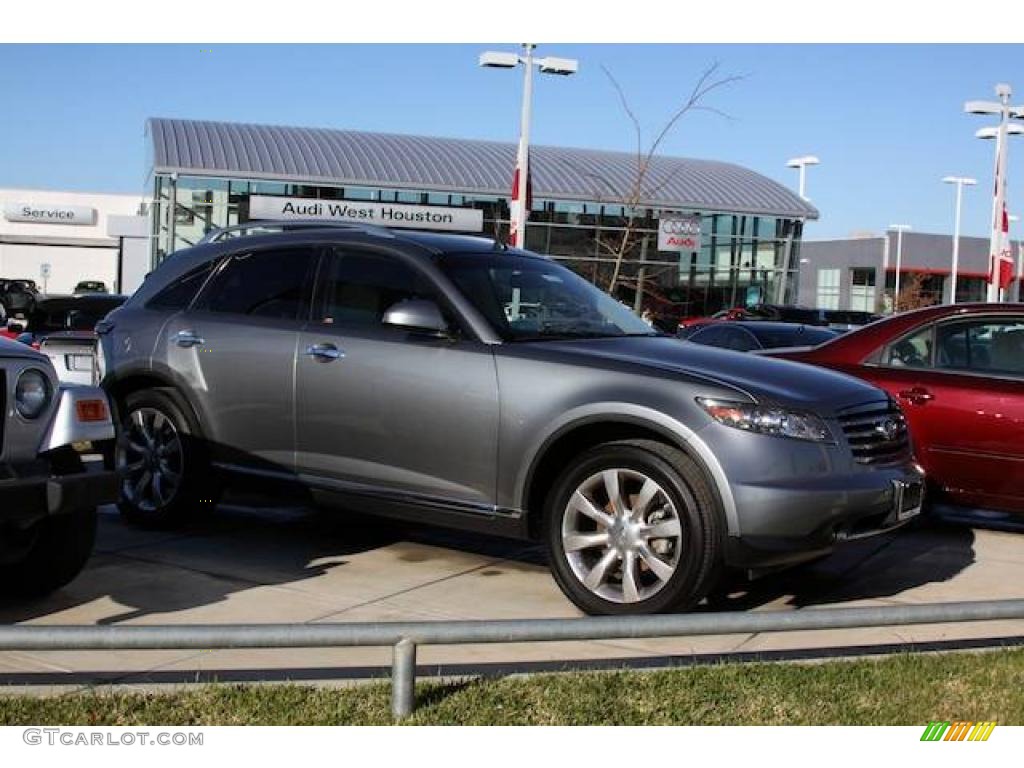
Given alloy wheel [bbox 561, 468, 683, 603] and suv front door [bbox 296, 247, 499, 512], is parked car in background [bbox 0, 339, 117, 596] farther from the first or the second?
alloy wheel [bbox 561, 468, 683, 603]

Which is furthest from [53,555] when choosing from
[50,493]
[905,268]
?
[905,268]

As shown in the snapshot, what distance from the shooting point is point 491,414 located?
579cm

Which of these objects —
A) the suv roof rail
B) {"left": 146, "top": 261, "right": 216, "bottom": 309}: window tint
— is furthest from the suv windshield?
{"left": 146, "top": 261, "right": 216, "bottom": 309}: window tint

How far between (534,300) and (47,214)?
196 ft

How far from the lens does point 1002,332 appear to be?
752 cm

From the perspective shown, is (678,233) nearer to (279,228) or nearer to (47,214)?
(279,228)

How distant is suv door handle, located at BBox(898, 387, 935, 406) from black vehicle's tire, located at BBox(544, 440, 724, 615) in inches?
108

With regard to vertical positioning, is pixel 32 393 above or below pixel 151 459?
above

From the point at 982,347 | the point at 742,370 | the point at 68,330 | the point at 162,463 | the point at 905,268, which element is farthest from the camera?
the point at 905,268

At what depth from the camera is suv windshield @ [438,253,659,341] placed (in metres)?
6.17

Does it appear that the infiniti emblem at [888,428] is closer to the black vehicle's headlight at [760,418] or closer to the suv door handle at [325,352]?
the black vehicle's headlight at [760,418]

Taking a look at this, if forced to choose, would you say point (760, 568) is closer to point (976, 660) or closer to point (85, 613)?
point (976, 660)

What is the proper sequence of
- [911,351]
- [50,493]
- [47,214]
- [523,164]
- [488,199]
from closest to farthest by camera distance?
[50,493], [911,351], [523,164], [488,199], [47,214]
